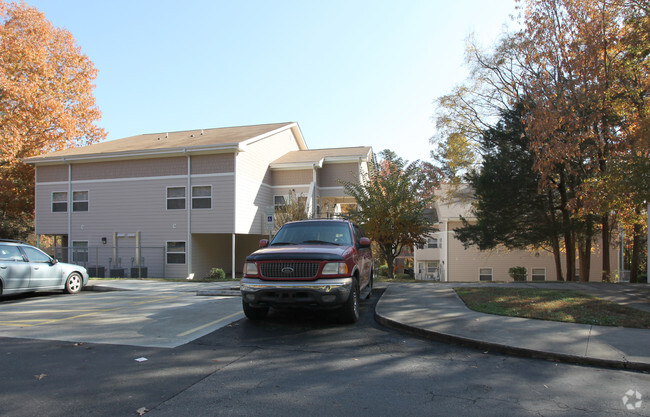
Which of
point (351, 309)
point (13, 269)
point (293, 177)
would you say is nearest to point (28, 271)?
point (13, 269)

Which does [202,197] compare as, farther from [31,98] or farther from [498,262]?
[498,262]

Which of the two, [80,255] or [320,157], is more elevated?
[320,157]

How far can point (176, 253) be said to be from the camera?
68.9ft

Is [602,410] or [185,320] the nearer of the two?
[602,410]

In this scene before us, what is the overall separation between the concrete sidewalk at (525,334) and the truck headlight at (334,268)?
1289 mm

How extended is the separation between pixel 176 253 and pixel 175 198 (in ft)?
9.09

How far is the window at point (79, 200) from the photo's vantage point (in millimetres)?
22594

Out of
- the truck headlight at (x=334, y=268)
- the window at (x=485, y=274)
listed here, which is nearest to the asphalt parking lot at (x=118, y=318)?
the truck headlight at (x=334, y=268)

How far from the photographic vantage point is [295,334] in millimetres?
6570

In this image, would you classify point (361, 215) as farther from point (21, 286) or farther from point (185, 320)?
point (21, 286)

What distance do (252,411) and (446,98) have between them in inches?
915

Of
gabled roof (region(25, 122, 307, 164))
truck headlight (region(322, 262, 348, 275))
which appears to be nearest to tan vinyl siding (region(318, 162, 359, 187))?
gabled roof (region(25, 122, 307, 164))

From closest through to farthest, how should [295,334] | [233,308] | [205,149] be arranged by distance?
[295,334], [233,308], [205,149]

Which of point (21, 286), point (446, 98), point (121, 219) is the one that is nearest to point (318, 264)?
point (21, 286)
